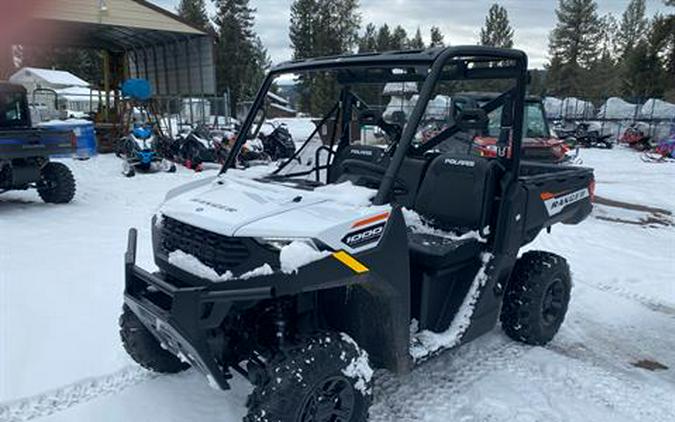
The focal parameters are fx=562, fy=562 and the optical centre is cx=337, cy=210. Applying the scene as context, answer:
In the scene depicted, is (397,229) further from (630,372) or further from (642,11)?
(642,11)

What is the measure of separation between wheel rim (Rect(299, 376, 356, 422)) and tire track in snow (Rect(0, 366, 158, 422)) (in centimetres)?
135

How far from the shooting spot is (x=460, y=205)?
368 cm

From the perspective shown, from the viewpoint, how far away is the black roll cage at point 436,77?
2.87 m

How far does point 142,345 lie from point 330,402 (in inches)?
49.5

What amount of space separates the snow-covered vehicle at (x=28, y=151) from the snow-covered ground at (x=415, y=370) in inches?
73.3

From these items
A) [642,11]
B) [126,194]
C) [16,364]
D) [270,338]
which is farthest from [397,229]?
[642,11]

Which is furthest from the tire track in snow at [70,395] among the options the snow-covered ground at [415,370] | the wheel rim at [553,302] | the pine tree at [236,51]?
the pine tree at [236,51]

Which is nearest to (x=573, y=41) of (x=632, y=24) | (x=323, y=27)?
(x=632, y=24)

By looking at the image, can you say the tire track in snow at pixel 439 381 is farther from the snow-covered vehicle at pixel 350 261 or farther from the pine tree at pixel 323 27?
the pine tree at pixel 323 27

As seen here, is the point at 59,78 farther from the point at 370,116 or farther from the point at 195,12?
the point at 370,116

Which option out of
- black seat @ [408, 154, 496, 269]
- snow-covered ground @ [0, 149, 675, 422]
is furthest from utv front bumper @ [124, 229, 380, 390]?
black seat @ [408, 154, 496, 269]

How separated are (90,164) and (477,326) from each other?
1294cm

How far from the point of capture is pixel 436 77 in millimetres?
2924

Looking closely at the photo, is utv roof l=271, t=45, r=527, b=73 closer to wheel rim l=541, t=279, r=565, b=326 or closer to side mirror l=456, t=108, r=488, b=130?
side mirror l=456, t=108, r=488, b=130
